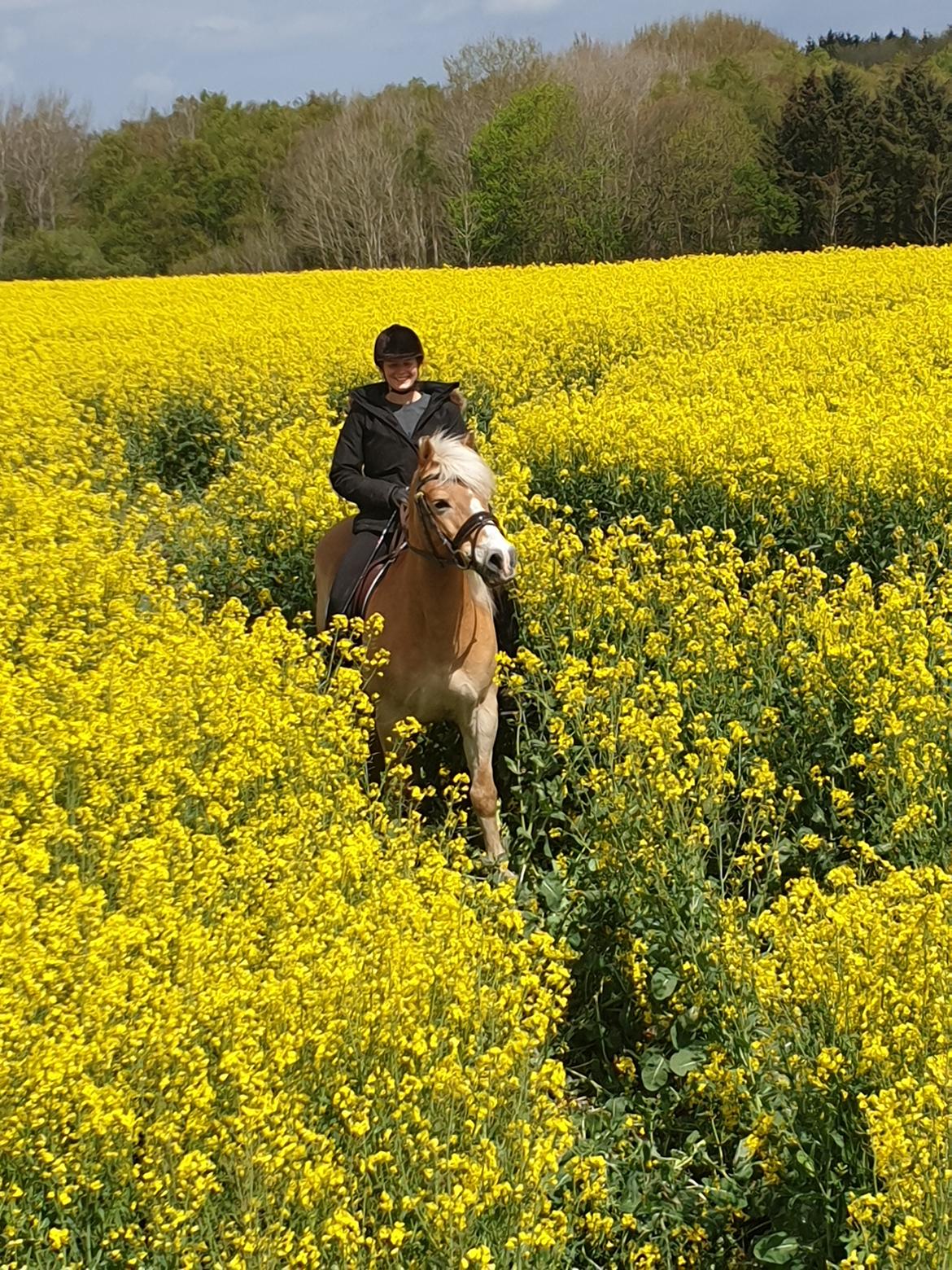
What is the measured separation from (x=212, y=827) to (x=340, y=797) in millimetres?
563

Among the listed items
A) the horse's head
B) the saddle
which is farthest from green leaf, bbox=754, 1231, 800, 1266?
the saddle

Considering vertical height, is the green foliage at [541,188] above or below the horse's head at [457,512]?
above

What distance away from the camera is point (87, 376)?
628 inches

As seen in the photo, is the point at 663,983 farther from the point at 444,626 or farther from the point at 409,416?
the point at 409,416

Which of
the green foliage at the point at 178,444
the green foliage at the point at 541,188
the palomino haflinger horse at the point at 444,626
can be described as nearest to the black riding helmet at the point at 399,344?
the palomino haflinger horse at the point at 444,626

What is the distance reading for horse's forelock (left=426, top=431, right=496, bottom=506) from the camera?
18.1 feet

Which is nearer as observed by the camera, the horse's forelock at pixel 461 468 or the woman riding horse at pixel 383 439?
the horse's forelock at pixel 461 468

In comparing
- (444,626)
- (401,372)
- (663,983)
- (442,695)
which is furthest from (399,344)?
(663,983)

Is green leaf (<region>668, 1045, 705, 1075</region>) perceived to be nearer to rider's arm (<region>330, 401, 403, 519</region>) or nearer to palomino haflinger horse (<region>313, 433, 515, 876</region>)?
palomino haflinger horse (<region>313, 433, 515, 876</region>)

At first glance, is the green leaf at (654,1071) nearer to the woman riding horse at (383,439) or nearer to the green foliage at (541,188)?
the woman riding horse at (383,439)

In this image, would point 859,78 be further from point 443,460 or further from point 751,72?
point 443,460

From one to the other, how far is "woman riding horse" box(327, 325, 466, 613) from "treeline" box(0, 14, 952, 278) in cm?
4238

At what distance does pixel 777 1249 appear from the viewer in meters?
3.41

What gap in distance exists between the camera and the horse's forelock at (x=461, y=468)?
218 inches
